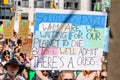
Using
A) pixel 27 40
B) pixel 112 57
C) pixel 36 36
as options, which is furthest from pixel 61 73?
pixel 112 57

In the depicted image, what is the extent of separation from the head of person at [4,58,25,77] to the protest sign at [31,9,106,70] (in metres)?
0.46

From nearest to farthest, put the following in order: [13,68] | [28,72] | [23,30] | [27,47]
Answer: [28,72] → [13,68] → [27,47] → [23,30]

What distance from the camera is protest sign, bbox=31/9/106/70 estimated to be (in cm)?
415

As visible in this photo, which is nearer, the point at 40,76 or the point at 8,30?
the point at 40,76

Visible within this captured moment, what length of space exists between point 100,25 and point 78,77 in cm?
61

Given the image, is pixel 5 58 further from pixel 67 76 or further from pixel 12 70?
pixel 67 76

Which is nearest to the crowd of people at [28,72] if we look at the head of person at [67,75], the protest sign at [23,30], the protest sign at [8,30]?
the head of person at [67,75]

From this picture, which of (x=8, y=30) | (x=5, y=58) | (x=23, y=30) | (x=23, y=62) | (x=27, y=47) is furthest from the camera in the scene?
(x=8, y=30)

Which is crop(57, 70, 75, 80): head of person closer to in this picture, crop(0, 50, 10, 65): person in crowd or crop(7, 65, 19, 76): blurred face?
crop(7, 65, 19, 76): blurred face

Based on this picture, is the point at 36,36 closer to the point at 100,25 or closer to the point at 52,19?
the point at 52,19

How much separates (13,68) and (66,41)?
32.0 inches

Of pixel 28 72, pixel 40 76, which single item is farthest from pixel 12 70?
pixel 40 76

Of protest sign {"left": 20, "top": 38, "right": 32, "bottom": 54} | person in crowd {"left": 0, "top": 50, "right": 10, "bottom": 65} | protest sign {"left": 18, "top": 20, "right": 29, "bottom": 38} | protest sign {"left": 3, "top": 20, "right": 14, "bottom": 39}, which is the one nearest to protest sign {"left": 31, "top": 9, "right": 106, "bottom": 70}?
protest sign {"left": 20, "top": 38, "right": 32, "bottom": 54}

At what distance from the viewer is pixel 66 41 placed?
422cm
